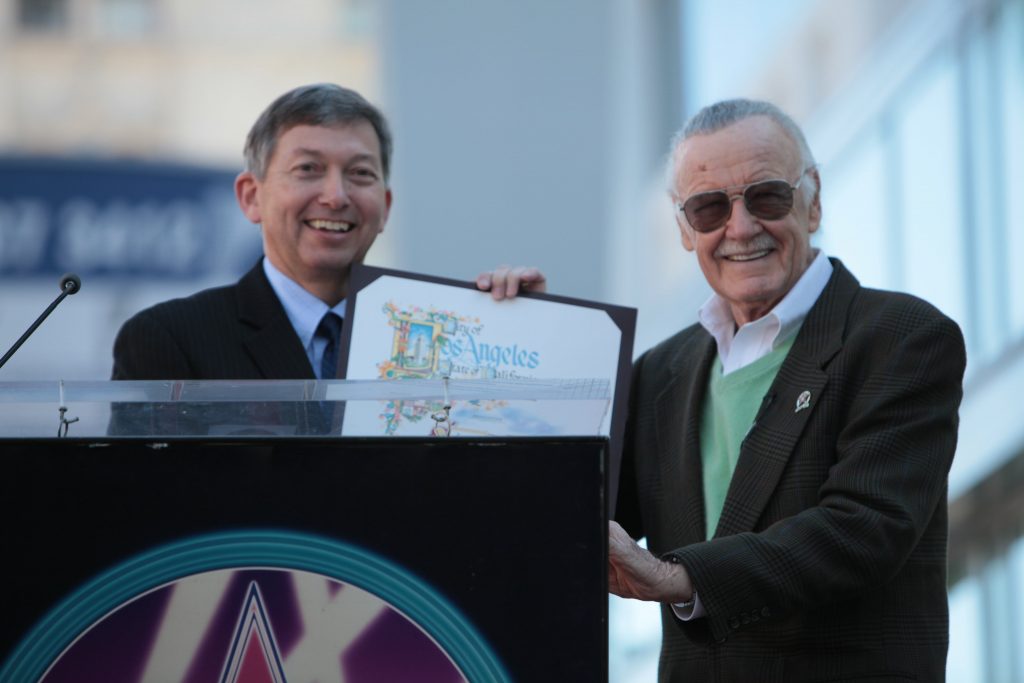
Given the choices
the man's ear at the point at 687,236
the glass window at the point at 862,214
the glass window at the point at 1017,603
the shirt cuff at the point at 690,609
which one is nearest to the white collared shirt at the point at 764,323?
the man's ear at the point at 687,236

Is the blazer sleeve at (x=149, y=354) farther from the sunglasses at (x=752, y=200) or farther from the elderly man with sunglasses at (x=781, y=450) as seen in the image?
the sunglasses at (x=752, y=200)

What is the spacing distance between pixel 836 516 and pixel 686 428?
1.51 ft

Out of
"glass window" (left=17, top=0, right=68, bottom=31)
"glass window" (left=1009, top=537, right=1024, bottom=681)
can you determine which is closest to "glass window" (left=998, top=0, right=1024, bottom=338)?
"glass window" (left=1009, top=537, right=1024, bottom=681)

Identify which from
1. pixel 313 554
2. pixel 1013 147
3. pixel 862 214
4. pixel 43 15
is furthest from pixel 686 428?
pixel 43 15

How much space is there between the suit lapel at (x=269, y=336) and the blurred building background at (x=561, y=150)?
13.4ft

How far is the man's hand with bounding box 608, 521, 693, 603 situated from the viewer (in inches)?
95.2

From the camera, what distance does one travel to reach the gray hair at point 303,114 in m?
3.24

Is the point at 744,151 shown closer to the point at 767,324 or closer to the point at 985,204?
the point at 767,324

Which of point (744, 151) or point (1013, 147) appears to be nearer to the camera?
point (744, 151)

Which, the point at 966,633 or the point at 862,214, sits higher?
the point at 862,214

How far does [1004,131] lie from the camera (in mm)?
7047

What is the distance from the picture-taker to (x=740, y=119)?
2967mm

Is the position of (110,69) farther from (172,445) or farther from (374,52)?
(172,445)

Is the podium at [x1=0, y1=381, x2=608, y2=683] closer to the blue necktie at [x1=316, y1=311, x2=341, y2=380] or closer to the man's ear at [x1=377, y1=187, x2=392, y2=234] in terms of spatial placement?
the blue necktie at [x1=316, y1=311, x2=341, y2=380]
